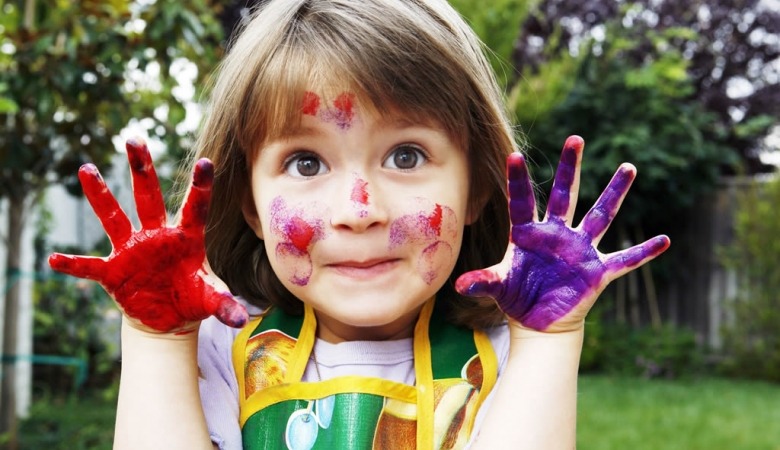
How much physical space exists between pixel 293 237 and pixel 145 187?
26 centimetres

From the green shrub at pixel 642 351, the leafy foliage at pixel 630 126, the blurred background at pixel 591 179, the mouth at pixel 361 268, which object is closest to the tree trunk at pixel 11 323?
the blurred background at pixel 591 179

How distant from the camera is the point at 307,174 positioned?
1.40 meters

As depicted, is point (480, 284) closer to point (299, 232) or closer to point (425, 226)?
point (425, 226)

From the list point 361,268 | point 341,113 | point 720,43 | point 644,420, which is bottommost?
point 644,420

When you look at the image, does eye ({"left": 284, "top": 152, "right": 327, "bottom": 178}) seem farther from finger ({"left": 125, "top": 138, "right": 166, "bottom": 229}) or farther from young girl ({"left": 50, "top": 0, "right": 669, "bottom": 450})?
finger ({"left": 125, "top": 138, "right": 166, "bottom": 229})

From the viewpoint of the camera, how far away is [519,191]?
53.0 inches

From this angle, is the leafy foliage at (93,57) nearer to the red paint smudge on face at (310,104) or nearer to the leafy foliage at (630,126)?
the red paint smudge on face at (310,104)

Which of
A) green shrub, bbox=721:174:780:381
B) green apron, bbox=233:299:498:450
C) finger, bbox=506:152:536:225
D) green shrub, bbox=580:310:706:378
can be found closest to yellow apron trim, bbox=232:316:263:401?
green apron, bbox=233:299:498:450

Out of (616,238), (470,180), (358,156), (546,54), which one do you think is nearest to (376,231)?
(358,156)

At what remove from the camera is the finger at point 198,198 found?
4.32 feet

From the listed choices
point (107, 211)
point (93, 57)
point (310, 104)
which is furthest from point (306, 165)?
point (93, 57)

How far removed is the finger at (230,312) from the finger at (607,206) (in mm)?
582

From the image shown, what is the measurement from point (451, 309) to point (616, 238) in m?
8.02

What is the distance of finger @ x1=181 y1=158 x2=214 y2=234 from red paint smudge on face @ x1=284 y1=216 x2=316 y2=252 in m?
0.14
